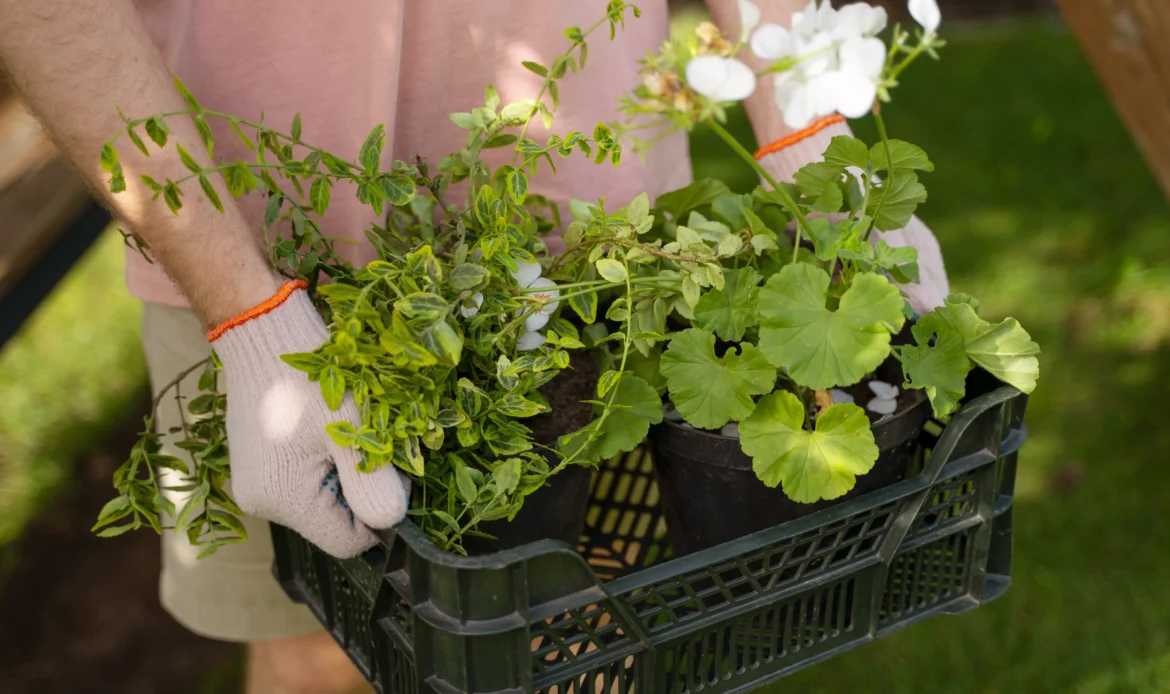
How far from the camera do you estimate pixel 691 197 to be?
1241 millimetres

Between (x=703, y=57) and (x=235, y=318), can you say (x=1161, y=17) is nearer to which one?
(x=703, y=57)

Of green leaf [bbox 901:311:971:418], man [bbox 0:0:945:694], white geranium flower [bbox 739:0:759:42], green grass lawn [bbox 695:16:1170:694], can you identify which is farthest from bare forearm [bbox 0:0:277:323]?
green grass lawn [bbox 695:16:1170:694]

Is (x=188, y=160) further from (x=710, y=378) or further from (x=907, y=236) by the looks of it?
(x=907, y=236)

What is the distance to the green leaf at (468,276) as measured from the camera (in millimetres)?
962

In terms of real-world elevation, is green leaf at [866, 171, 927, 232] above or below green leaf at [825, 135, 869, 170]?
below

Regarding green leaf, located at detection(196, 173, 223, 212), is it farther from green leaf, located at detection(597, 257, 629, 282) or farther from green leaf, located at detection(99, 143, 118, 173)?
green leaf, located at detection(597, 257, 629, 282)

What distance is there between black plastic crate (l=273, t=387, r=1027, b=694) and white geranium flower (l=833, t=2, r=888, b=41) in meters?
0.37

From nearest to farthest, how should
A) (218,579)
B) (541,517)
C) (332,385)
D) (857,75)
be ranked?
(857,75) < (332,385) < (541,517) < (218,579)

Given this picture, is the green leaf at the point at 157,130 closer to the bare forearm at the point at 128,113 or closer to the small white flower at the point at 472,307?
the bare forearm at the point at 128,113

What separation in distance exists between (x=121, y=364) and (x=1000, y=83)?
3.18 metres

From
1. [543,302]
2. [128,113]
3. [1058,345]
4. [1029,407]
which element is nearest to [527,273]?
[543,302]

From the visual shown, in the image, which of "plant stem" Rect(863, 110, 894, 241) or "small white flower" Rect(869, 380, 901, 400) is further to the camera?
"small white flower" Rect(869, 380, 901, 400)

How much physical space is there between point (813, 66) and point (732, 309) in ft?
0.93

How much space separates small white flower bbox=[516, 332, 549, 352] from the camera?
1.04 metres
